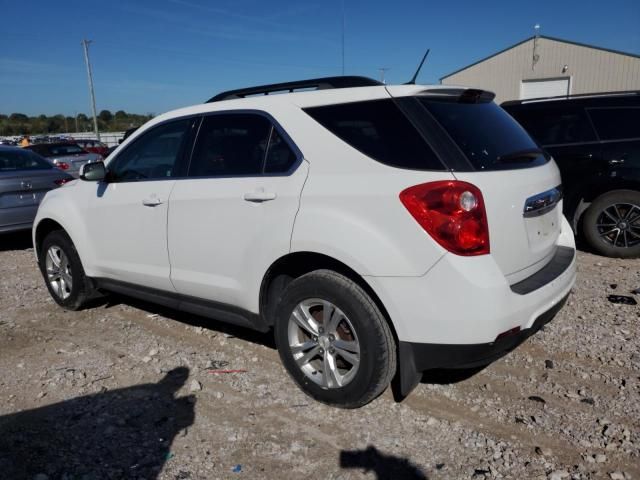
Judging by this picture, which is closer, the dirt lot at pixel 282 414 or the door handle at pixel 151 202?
the dirt lot at pixel 282 414

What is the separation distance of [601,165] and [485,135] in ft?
12.7

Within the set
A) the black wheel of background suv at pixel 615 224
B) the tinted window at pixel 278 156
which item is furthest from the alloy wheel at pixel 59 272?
the black wheel of background suv at pixel 615 224

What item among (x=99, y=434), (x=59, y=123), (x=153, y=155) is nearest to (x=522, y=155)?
(x=153, y=155)

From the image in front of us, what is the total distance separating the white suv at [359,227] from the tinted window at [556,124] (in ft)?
11.1

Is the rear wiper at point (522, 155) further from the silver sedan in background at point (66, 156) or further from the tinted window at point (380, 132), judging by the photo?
the silver sedan in background at point (66, 156)

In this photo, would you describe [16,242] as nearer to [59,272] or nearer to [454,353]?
[59,272]

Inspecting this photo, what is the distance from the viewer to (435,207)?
2.55m

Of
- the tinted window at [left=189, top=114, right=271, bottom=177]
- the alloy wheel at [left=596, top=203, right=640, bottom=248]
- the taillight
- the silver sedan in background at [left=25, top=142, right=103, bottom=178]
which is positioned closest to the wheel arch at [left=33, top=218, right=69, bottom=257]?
the tinted window at [left=189, top=114, right=271, bottom=177]

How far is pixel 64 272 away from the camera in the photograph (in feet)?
16.2

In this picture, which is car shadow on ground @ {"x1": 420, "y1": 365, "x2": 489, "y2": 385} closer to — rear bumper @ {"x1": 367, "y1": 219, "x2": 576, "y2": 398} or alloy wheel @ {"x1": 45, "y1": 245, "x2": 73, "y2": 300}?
rear bumper @ {"x1": 367, "y1": 219, "x2": 576, "y2": 398}

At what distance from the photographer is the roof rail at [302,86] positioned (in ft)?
10.4

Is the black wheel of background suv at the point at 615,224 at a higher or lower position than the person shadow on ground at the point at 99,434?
higher

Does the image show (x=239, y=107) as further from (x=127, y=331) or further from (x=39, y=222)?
(x=39, y=222)

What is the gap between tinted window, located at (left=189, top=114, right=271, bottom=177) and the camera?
334cm
